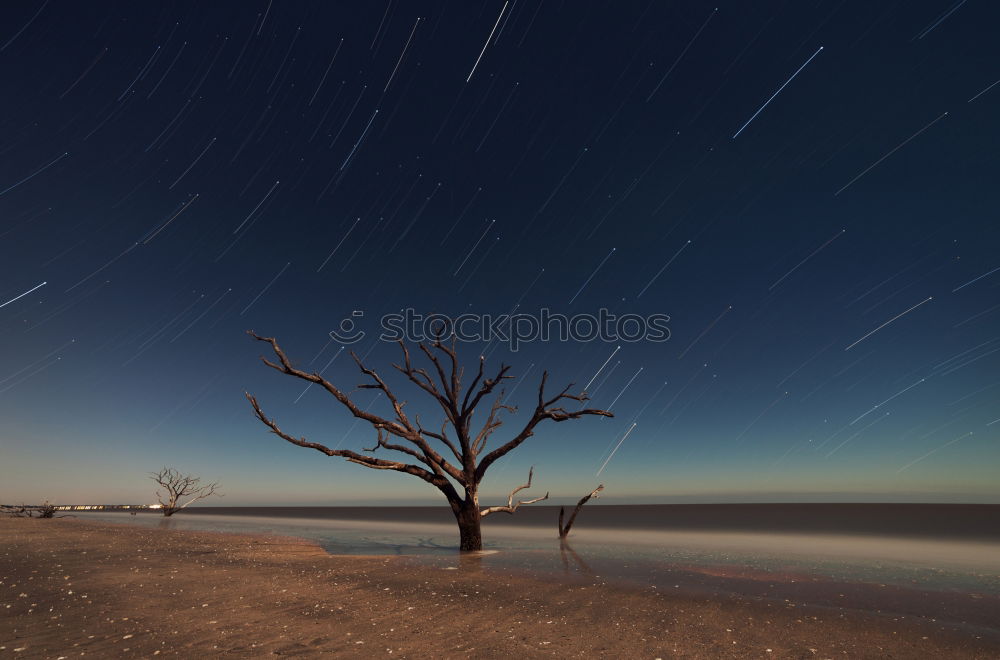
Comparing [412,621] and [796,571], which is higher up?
[412,621]

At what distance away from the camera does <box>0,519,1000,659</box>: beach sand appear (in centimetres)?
675

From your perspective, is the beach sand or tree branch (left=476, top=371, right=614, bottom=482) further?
tree branch (left=476, top=371, right=614, bottom=482)

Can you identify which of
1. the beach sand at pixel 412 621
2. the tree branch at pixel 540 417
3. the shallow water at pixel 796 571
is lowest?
the shallow water at pixel 796 571

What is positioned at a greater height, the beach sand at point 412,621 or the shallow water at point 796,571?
the beach sand at point 412,621

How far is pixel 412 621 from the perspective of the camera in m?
8.16

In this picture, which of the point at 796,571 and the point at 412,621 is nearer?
the point at 412,621

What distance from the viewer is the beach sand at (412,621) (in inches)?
266

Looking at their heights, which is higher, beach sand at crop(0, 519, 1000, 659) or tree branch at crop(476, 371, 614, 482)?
tree branch at crop(476, 371, 614, 482)

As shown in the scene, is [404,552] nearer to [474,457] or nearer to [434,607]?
[474,457]

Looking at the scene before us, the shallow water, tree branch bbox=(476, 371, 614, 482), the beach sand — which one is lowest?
the shallow water

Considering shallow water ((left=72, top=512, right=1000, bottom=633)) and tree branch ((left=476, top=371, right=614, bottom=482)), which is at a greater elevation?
tree branch ((left=476, top=371, right=614, bottom=482))

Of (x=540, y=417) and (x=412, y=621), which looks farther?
(x=540, y=417)

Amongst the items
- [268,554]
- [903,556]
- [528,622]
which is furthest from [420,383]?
[903,556]

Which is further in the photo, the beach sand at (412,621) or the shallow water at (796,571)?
the shallow water at (796,571)
